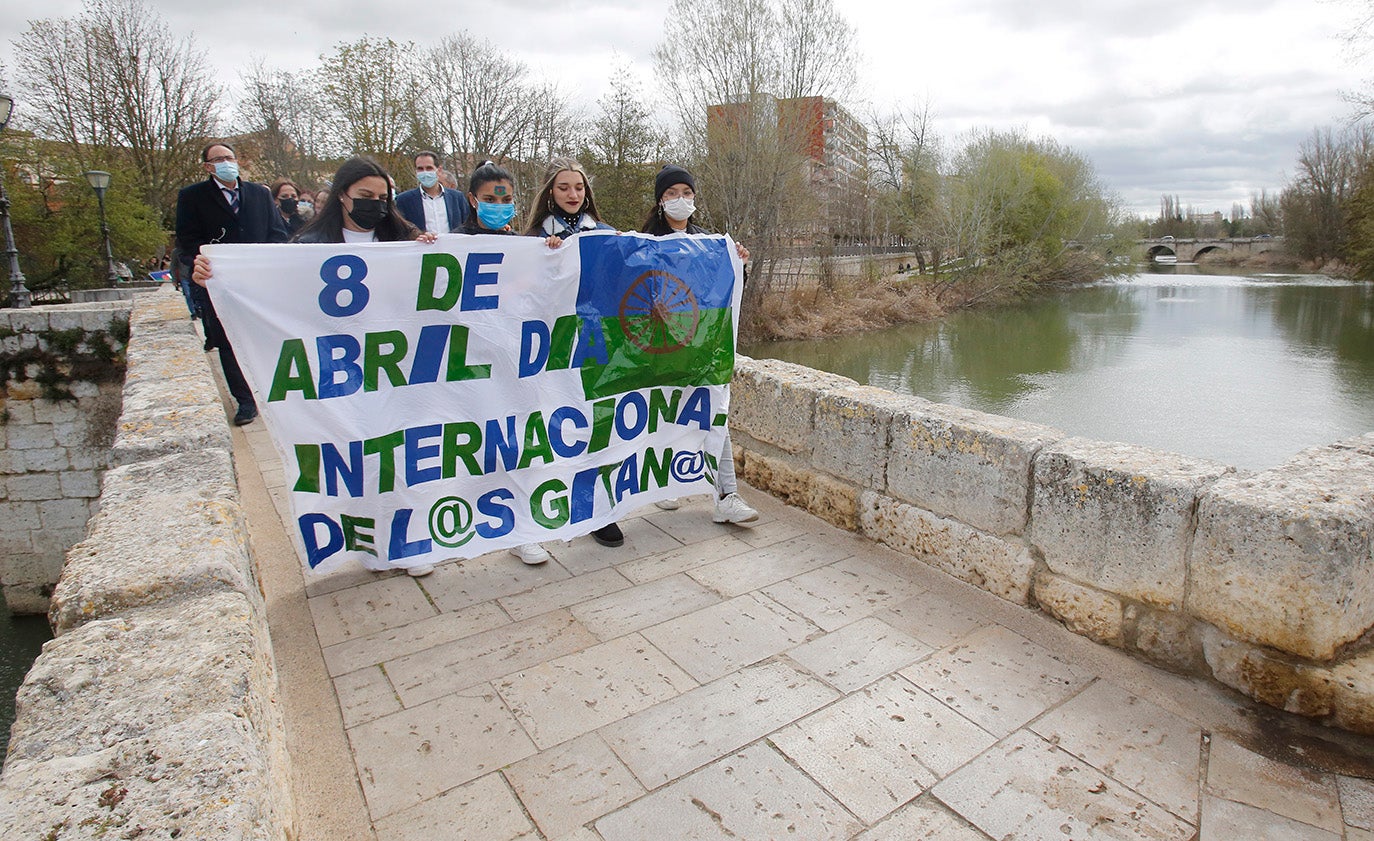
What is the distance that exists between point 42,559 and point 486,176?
6474 millimetres

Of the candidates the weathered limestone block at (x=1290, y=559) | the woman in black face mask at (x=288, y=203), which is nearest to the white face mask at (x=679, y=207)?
the weathered limestone block at (x=1290, y=559)

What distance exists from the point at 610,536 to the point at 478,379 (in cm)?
95

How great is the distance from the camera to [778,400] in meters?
3.92

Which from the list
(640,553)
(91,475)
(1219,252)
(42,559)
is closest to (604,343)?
(640,553)

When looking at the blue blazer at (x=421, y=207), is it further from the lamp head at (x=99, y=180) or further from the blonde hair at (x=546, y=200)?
the lamp head at (x=99, y=180)

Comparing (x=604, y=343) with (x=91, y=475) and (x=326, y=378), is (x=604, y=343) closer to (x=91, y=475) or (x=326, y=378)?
(x=326, y=378)

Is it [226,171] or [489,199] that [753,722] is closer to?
[489,199]

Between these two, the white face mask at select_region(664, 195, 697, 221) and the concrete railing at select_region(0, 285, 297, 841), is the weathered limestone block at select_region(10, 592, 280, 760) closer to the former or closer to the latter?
the concrete railing at select_region(0, 285, 297, 841)

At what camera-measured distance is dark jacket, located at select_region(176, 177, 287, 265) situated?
475 cm

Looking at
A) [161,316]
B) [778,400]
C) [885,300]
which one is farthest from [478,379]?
[885,300]

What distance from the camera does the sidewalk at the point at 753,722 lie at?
72.1 inches

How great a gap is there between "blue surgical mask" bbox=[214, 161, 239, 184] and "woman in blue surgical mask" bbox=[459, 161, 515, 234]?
91.3 inches

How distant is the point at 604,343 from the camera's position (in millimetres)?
3359

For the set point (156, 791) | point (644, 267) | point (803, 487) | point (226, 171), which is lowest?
point (803, 487)
